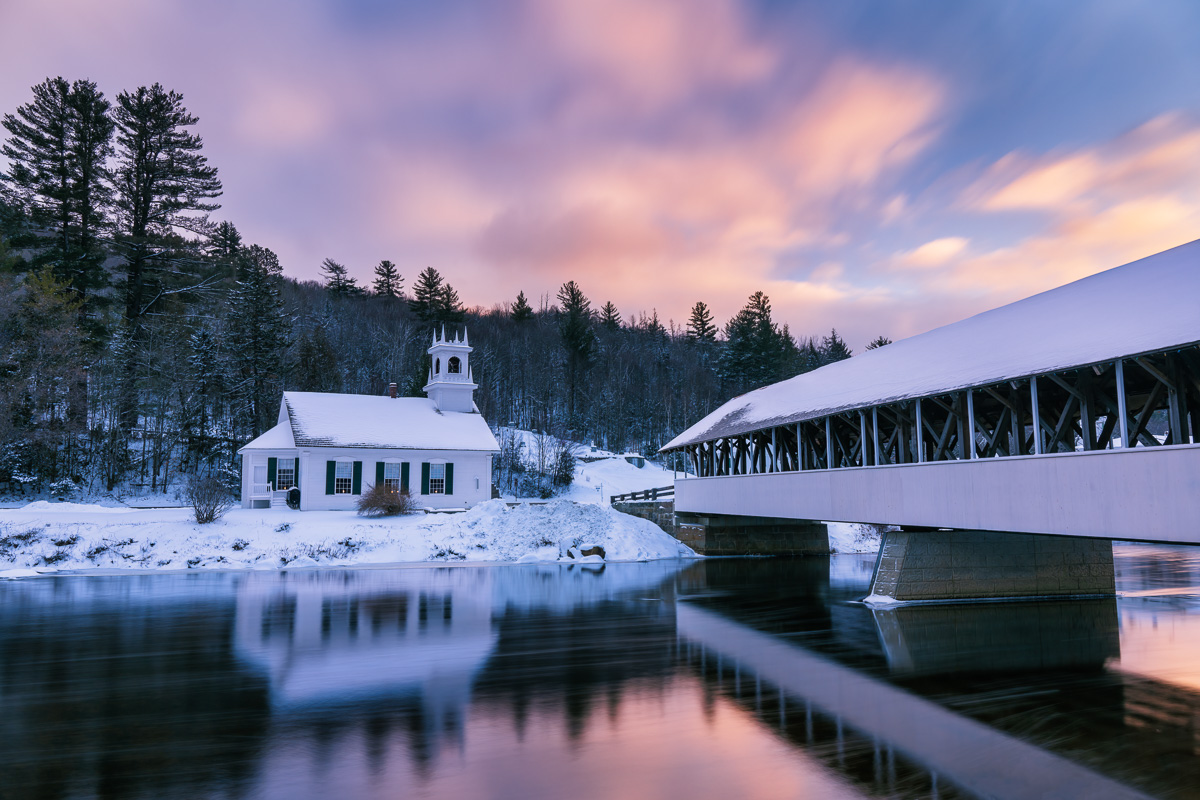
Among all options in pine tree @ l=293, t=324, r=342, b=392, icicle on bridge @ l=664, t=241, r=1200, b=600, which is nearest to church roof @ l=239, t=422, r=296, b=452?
pine tree @ l=293, t=324, r=342, b=392

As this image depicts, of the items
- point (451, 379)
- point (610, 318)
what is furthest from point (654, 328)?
point (451, 379)

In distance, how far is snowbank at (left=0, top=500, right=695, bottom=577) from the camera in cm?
2605

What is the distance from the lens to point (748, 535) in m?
33.2

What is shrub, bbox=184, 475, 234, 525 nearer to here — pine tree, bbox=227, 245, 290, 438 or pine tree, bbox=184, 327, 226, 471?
pine tree, bbox=184, 327, 226, 471

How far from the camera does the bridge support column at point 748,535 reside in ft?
108

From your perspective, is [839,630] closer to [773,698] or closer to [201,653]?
[773,698]

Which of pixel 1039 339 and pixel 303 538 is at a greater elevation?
pixel 1039 339

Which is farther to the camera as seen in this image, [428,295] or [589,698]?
[428,295]

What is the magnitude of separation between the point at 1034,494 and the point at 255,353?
46.0 m

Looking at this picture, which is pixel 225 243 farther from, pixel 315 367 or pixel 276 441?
pixel 276 441

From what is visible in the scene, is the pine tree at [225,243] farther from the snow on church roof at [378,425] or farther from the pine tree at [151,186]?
the snow on church roof at [378,425]

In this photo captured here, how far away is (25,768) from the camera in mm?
7488

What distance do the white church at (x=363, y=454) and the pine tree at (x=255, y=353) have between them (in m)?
10.3

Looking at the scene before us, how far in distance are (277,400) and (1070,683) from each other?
4776 centimetres
